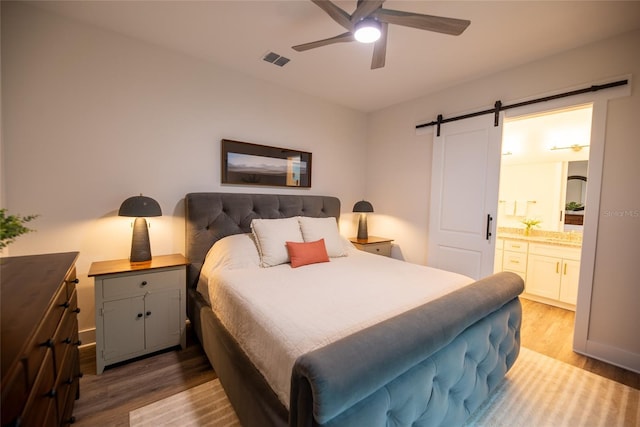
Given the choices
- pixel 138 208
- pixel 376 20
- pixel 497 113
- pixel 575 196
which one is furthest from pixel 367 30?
pixel 575 196

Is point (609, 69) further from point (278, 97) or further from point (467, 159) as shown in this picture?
point (278, 97)

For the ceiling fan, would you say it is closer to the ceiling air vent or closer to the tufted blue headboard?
the ceiling air vent

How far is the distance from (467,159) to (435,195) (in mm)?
536

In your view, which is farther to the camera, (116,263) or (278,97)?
(278,97)

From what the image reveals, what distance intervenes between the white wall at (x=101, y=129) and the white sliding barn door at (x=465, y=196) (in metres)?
2.28

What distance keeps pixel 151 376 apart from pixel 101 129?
6.56 feet

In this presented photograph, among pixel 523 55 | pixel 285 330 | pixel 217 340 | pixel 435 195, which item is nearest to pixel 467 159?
pixel 435 195

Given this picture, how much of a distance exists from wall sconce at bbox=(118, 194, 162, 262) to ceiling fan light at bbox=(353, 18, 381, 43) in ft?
6.54

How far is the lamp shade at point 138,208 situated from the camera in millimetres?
2061

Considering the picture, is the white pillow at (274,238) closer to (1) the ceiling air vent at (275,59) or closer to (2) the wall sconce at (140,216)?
(2) the wall sconce at (140,216)

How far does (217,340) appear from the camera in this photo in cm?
173

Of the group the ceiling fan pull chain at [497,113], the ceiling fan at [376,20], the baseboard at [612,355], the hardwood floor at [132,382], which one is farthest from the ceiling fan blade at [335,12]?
the baseboard at [612,355]

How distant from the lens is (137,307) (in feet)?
6.61

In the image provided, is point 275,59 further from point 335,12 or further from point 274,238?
point 274,238
